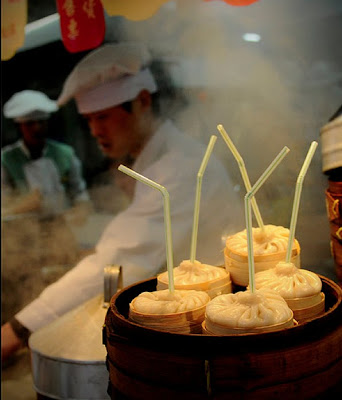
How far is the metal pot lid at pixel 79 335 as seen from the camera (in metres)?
1.95

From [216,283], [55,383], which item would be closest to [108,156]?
[55,383]

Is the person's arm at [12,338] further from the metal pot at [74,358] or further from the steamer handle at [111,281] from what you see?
the steamer handle at [111,281]

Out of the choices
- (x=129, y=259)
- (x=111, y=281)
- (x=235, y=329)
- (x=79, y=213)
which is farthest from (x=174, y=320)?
(x=79, y=213)

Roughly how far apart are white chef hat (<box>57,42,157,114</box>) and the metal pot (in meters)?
1.27

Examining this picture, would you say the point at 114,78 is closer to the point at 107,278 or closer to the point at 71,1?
the point at 71,1

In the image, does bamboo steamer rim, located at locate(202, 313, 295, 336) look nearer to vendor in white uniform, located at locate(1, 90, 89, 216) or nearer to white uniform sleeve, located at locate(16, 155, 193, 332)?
white uniform sleeve, located at locate(16, 155, 193, 332)

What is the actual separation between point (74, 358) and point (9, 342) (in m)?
1.29

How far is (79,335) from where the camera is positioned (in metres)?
2.04

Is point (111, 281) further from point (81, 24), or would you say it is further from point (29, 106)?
point (29, 106)

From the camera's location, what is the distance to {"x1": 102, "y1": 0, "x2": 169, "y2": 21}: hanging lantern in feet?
8.82

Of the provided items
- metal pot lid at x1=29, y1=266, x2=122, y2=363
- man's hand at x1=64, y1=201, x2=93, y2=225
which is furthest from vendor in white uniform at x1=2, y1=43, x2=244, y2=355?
metal pot lid at x1=29, y1=266, x2=122, y2=363

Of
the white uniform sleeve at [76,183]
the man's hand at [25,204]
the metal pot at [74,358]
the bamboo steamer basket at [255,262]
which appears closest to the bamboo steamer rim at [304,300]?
the bamboo steamer basket at [255,262]

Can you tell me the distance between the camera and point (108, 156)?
3.16 metres

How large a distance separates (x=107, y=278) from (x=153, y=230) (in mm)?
769
